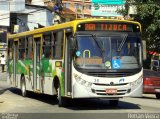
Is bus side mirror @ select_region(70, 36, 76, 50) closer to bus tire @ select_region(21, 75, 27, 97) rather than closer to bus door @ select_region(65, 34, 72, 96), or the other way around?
bus door @ select_region(65, 34, 72, 96)

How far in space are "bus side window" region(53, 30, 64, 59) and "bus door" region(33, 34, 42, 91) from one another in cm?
211

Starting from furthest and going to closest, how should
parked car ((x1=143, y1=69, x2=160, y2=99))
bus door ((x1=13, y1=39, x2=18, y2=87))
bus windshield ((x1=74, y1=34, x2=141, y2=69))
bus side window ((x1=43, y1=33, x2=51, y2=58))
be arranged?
parked car ((x1=143, y1=69, x2=160, y2=99)) < bus door ((x1=13, y1=39, x2=18, y2=87)) < bus side window ((x1=43, y1=33, x2=51, y2=58)) < bus windshield ((x1=74, y1=34, x2=141, y2=69))

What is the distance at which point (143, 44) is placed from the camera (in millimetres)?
18656

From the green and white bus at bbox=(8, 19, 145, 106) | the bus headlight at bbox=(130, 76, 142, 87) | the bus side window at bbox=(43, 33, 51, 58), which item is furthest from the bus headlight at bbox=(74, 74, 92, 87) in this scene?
the bus side window at bbox=(43, 33, 51, 58)

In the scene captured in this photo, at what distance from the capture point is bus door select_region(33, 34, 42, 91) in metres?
22.0

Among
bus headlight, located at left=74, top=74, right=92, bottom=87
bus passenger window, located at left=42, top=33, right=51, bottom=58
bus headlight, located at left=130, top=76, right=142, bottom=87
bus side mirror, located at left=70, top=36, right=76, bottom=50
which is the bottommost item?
bus headlight, located at left=130, top=76, right=142, bottom=87

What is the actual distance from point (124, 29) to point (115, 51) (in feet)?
3.23

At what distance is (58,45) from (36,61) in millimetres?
3224

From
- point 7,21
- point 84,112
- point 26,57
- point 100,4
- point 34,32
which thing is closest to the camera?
point 84,112

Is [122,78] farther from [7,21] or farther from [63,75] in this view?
[7,21]

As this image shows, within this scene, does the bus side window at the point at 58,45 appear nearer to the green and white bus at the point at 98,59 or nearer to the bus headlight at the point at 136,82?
the green and white bus at the point at 98,59

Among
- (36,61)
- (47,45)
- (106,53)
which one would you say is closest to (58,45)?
(47,45)

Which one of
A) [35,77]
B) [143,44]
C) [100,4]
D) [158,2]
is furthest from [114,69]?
[100,4]

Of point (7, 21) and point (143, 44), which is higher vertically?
point (143, 44)
